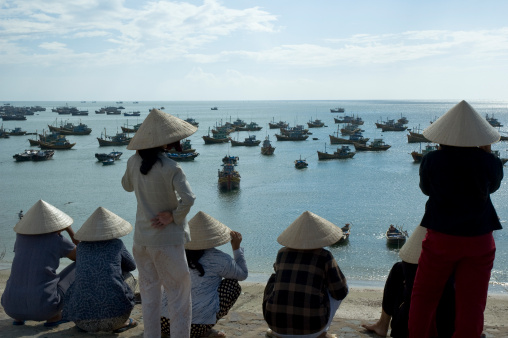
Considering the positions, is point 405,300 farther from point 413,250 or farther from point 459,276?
point 459,276

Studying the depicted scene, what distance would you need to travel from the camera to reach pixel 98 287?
130 inches

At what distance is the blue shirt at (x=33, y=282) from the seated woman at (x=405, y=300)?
2274 mm

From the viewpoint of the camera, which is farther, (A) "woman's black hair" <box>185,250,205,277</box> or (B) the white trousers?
(A) "woman's black hair" <box>185,250,205,277</box>

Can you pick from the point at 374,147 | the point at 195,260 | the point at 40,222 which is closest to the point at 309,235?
the point at 195,260

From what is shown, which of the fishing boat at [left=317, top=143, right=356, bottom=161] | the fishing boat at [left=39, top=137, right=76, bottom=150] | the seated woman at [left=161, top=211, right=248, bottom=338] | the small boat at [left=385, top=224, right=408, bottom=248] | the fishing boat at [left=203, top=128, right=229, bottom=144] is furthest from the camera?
the fishing boat at [left=203, top=128, right=229, bottom=144]

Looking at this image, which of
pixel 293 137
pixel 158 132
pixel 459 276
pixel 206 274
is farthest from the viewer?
pixel 293 137

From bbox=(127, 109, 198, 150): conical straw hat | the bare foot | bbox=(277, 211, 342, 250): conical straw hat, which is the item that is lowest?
the bare foot

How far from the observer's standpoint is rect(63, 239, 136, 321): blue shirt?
3268 millimetres

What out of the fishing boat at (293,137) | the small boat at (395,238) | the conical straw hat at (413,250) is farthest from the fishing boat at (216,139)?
the conical straw hat at (413,250)

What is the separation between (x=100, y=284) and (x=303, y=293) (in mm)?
1410

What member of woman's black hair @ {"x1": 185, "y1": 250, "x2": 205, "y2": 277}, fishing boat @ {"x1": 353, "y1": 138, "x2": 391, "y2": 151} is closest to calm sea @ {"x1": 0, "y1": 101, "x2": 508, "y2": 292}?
fishing boat @ {"x1": 353, "y1": 138, "x2": 391, "y2": 151}

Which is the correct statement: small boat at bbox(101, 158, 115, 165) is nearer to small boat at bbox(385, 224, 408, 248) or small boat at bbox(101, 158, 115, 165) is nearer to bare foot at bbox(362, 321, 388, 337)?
small boat at bbox(385, 224, 408, 248)

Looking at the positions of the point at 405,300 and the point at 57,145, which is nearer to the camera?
the point at 405,300

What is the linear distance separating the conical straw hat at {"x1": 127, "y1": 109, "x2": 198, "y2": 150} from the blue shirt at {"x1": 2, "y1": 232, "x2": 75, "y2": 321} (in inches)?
54.4
